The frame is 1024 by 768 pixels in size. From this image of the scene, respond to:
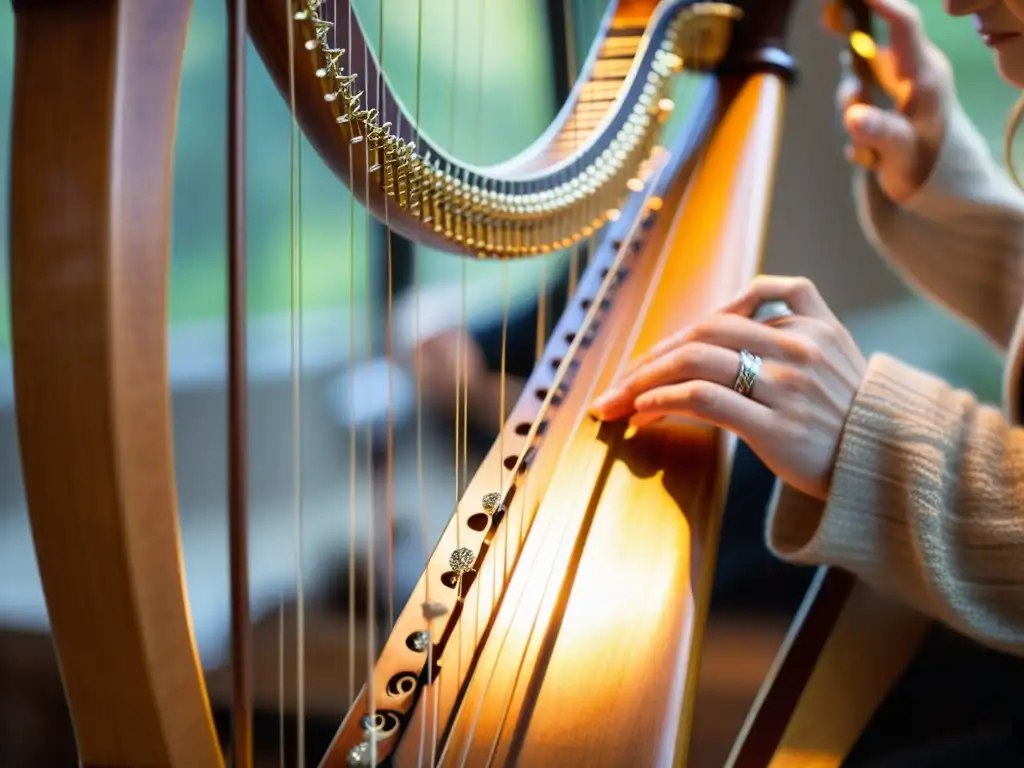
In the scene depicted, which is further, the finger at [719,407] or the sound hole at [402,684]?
the finger at [719,407]

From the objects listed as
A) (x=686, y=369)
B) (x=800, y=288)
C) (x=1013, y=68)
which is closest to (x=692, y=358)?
(x=686, y=369)

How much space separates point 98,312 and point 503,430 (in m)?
0.47

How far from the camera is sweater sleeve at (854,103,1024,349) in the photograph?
2.99 ft

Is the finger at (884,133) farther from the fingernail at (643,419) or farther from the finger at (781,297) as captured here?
the fingernail at (643,419)

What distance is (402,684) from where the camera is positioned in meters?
0.50

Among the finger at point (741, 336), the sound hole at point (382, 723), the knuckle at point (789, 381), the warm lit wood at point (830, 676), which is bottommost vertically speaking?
the warm lit wood at point (830, 676)

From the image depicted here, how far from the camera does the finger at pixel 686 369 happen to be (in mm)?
604

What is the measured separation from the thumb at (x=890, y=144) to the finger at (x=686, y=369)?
0.48m

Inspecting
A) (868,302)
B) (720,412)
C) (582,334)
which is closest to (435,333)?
(582,334)

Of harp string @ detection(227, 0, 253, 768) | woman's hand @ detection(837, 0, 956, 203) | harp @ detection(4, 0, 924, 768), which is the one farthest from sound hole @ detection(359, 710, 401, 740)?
woman's hand @ detection(837, 0, 956, 203)

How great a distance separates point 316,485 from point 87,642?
0.63 meters

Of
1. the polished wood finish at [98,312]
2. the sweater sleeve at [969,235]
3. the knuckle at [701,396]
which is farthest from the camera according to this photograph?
the sweater sleeve at [969,235]

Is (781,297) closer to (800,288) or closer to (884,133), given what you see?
(800,288)

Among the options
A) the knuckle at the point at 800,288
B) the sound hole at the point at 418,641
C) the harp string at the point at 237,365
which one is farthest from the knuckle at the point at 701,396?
the harp string at the point at 237,365
